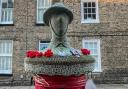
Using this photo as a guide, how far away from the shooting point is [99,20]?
1933cm

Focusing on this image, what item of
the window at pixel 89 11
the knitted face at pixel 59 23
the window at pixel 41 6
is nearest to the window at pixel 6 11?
the window at pixel 41 6

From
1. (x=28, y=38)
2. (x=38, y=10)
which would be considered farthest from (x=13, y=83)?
(x=38, y=10)

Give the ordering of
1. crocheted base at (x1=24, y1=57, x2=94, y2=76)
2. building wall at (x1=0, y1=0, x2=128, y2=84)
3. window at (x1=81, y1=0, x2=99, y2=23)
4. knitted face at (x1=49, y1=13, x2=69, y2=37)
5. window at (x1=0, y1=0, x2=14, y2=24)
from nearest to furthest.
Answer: crocheted base at (x1=24, y1=57, x2=94, y2=76), knitted face at (x1=49, y1=13, x2=69, y2=37), building wall at (x1=0, y1=0, x2=128, y2=84), window at (x1=81, y1=0, x2=99, y2=23), window at (x1=0, y1=0, x2=14, y2=24)

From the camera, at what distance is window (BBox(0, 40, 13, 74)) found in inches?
751

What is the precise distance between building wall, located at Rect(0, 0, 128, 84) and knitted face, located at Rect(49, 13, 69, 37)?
1634 centimetres

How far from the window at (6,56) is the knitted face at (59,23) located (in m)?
16.8

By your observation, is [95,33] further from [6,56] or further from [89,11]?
[6,56]

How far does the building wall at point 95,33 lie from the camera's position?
62.2ft

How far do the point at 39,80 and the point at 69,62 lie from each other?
36 centimetres

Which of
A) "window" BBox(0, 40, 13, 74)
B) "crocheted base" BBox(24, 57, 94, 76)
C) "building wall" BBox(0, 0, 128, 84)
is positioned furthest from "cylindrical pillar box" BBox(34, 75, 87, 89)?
"window" BBox(0, 40, 13, 74)

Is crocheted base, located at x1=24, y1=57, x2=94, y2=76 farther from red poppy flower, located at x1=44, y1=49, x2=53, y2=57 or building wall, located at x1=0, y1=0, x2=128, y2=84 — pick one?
building wall, located at x1=0, y1=0, x2=128, y2=84

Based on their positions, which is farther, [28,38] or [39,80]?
[28,38]

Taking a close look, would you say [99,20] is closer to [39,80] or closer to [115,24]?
[115,24]

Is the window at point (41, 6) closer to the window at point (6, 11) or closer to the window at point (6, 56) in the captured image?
the window at point (6, 11)
